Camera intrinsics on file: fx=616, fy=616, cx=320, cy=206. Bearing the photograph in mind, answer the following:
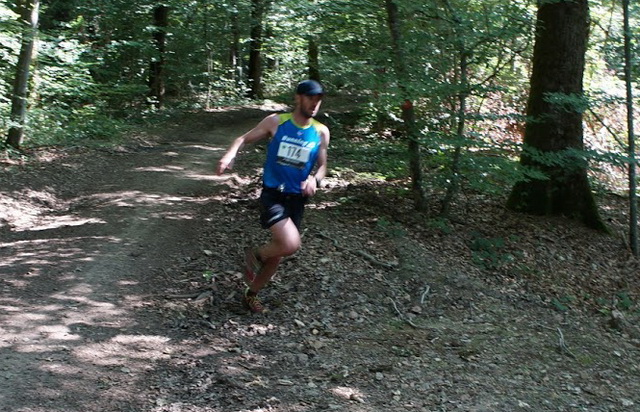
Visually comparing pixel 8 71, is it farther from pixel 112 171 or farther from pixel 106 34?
pixel 106 34

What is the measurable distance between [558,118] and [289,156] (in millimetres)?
6065

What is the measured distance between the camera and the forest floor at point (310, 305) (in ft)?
14.9

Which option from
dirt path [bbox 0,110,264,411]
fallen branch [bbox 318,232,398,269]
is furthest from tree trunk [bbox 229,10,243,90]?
fallen branch [bbox 318,232,398,269]

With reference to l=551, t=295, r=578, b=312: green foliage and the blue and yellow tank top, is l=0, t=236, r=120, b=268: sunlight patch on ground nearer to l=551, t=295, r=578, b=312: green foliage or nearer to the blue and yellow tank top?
the blue and yellow tank top

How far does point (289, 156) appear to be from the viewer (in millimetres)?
5328

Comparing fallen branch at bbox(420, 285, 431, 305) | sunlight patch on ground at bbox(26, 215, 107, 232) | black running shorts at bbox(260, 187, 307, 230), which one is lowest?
fallen branch at bbox(420, 285, 431, 305)

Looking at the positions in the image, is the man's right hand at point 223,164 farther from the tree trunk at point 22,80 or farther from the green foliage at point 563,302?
the tree trunk at point 22,80

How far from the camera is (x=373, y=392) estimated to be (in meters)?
4.65

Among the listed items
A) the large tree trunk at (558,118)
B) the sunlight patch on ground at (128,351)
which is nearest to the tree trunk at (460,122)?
the large tree trunk at (558,118)

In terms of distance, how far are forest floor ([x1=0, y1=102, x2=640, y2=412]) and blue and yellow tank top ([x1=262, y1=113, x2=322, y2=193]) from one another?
132cm

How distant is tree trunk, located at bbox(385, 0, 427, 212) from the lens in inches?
308

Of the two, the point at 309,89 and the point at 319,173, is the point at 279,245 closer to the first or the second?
the point at 319,173

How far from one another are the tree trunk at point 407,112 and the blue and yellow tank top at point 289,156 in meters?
2.54

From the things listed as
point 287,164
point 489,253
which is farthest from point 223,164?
point 489,253
